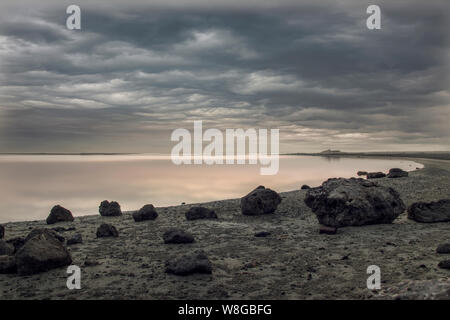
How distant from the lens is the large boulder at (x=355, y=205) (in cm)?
1526

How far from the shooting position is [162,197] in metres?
36.8

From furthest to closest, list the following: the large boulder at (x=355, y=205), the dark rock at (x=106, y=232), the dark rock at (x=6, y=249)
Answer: the large boulder at (x=355, y=205) < the dark rock at (x=106, y=232) < the dark rock at (x=6, y=249)

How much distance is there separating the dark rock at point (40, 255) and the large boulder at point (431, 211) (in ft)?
47.6

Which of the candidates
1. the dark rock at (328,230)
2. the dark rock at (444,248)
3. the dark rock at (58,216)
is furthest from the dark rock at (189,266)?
the dark rock at (58,216)

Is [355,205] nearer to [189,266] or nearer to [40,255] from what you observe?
[189,266]

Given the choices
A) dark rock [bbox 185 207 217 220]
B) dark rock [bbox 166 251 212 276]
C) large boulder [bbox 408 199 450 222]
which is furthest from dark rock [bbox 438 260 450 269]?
dark rock [bbox 185 207 217 220]

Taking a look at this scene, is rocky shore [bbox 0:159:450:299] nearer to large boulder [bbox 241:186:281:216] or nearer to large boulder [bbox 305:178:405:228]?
large boulder [bbox 305:178:405:228]

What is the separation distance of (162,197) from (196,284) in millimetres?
28110

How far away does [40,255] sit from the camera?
34.3 feet

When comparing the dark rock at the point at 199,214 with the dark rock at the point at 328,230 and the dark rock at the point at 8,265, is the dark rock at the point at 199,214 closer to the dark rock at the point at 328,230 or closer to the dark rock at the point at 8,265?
the dark rock at the point at 328,230
